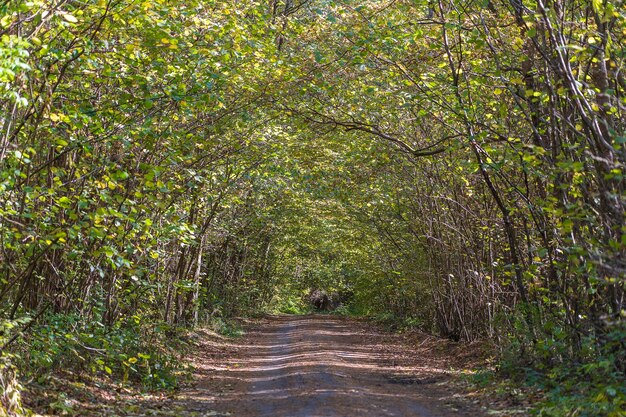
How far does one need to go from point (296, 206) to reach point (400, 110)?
12.4 m

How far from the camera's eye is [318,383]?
12.5 m

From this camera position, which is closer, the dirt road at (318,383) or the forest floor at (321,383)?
the forest floor at (321,383)

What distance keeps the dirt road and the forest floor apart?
0.05 ft

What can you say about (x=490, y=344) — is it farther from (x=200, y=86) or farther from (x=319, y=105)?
(x=200, y=86)

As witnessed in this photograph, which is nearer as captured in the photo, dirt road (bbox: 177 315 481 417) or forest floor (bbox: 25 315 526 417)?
forest floor (bbox: 25 315 526 417)

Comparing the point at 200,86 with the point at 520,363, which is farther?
the point at 520,363

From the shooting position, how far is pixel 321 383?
1248cm

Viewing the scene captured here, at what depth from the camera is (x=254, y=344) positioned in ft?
75.0

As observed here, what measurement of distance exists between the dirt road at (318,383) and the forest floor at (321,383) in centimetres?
2

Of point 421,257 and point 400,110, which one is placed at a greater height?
point 400,110

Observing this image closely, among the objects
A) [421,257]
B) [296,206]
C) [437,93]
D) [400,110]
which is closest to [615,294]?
[437,93]

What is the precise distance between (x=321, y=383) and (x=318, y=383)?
0.05 m

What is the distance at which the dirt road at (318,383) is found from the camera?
401 inches

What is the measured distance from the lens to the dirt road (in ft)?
33.4
